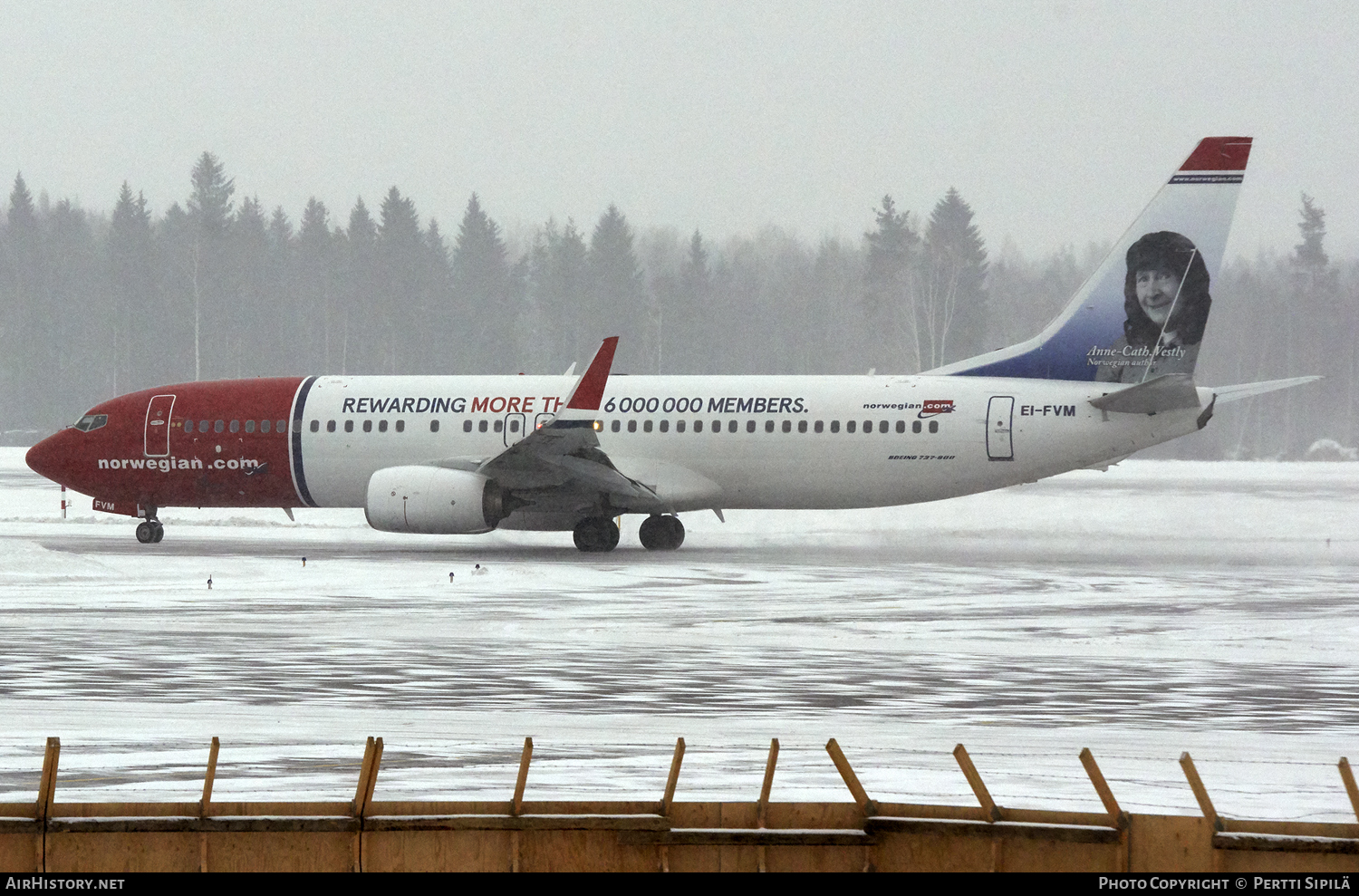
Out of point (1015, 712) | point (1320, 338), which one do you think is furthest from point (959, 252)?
point (1015, 712)

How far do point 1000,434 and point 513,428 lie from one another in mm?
8089

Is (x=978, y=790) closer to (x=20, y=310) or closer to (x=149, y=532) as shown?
(x=149, y=532)

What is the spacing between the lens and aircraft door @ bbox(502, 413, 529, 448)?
98.0 ft

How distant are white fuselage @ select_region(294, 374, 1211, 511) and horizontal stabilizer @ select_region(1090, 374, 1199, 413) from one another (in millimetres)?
176

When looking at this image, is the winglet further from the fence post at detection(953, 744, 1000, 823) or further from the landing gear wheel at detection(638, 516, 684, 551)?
the fence post at detection(953, 744, 1000, 823)

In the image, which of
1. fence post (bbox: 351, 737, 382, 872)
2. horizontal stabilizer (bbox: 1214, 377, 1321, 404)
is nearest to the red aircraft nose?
horizontal stabilizer (bbox: 1214, 377, 1321, 404)

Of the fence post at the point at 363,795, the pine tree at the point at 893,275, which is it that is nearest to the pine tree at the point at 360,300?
the pine tree at the point at 893,275

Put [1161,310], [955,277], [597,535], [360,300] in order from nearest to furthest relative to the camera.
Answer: [1161,310] < [597,535] < [955,277] < [360,300]

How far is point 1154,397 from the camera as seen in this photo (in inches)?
1077

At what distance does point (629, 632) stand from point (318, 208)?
103927 mm

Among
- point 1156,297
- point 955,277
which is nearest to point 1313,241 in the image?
point 955,277

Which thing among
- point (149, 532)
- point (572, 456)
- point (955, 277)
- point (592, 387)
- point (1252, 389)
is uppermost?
point (955, 277)
